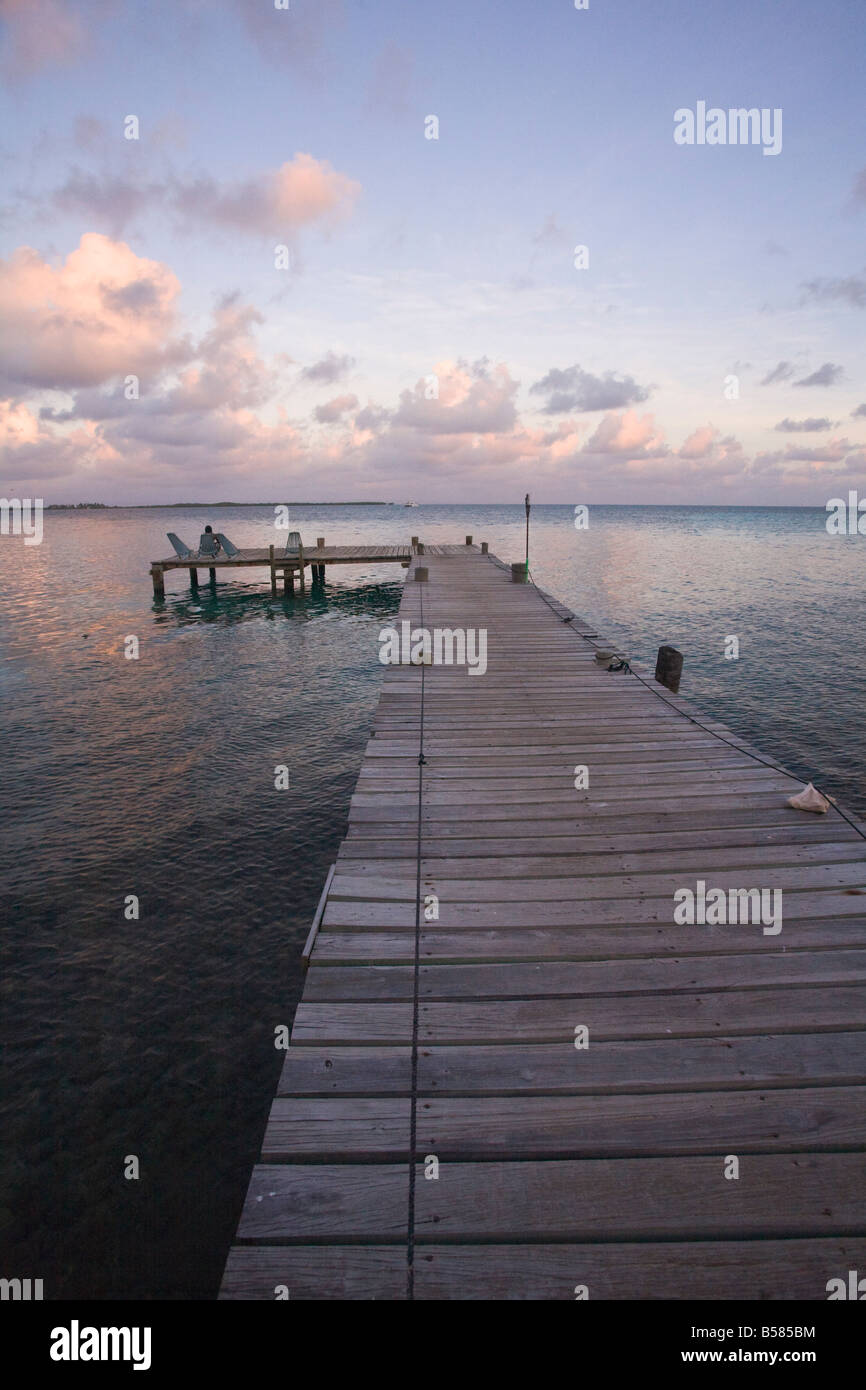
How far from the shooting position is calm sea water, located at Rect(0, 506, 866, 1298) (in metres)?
5.52

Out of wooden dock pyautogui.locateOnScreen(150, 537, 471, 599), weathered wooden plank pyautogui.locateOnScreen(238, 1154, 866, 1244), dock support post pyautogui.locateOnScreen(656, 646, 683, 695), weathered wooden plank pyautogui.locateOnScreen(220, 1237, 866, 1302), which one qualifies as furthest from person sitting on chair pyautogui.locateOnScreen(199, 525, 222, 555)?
weathered wooden plank pyautogui.locateOnScreen(220, 1237, 866, 1302)

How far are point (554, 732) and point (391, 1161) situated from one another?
6904 millimetres

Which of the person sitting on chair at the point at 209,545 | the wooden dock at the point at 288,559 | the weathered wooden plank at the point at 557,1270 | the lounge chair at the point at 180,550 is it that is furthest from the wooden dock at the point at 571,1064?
the lounge chair at the point at 180,550

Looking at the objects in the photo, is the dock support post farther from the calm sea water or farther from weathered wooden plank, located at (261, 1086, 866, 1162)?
weathered wooden plank, located at (261, 1086, 866, 1162)

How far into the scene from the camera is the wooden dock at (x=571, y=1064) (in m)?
2.92

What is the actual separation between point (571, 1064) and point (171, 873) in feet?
26.1

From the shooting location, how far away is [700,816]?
270 inches

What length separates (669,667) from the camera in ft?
44.3

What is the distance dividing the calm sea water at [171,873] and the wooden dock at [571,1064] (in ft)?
9.26

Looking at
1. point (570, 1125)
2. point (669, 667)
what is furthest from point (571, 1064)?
point (669, 667)

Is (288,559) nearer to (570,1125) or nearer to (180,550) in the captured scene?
(180,550)

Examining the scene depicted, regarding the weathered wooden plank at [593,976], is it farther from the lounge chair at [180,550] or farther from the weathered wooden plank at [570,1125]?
the lounge chair at [180,550]
